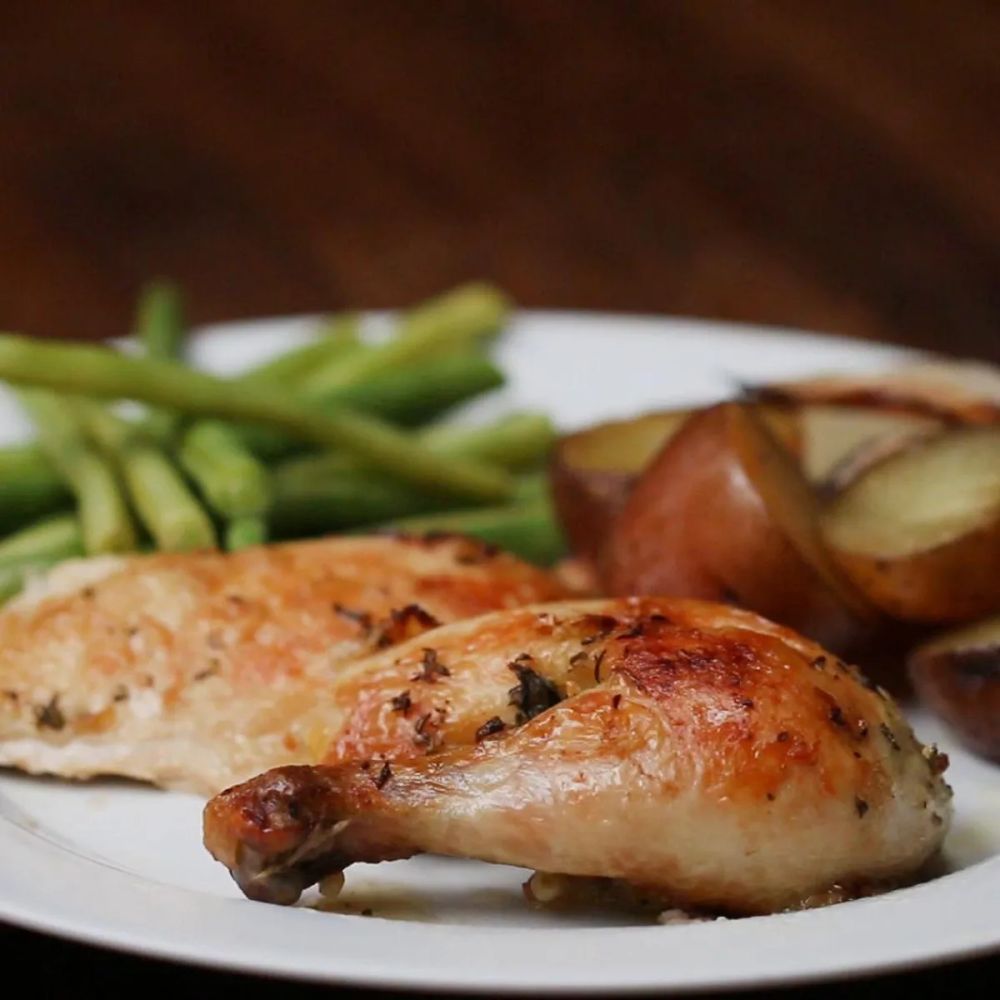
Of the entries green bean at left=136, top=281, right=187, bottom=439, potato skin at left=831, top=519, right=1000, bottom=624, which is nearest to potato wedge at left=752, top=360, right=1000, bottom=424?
potato skin at left=831, top=519, right=1000, bottom=624

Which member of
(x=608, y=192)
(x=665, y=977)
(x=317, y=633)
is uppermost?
(x=665, y=977)

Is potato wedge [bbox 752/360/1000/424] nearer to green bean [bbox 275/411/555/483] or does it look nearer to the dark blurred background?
green bean [bbox 275/411/555/483]

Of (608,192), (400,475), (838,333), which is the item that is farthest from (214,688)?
(608,192)

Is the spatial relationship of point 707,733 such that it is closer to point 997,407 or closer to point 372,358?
point 997,407

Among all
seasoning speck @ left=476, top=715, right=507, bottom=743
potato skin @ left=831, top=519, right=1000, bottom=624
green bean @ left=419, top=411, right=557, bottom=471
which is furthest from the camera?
green bean @ left=419, top=411, right=557, bottom=471

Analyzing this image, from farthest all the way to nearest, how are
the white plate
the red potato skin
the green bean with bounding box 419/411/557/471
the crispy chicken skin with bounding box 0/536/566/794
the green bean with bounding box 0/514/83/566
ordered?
1. the green bean with bounding box 419/411/557/471
2. the green bean with bounding box 0/514/83/566
3. the red potato skin
4. the crispy chicken skin with bounding box 0/536/566/794
5. the white plate

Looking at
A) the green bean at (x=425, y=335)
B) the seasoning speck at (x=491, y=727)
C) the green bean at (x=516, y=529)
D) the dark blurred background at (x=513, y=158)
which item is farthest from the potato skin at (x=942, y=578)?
the dark blurred background at (x=513, y=158)
